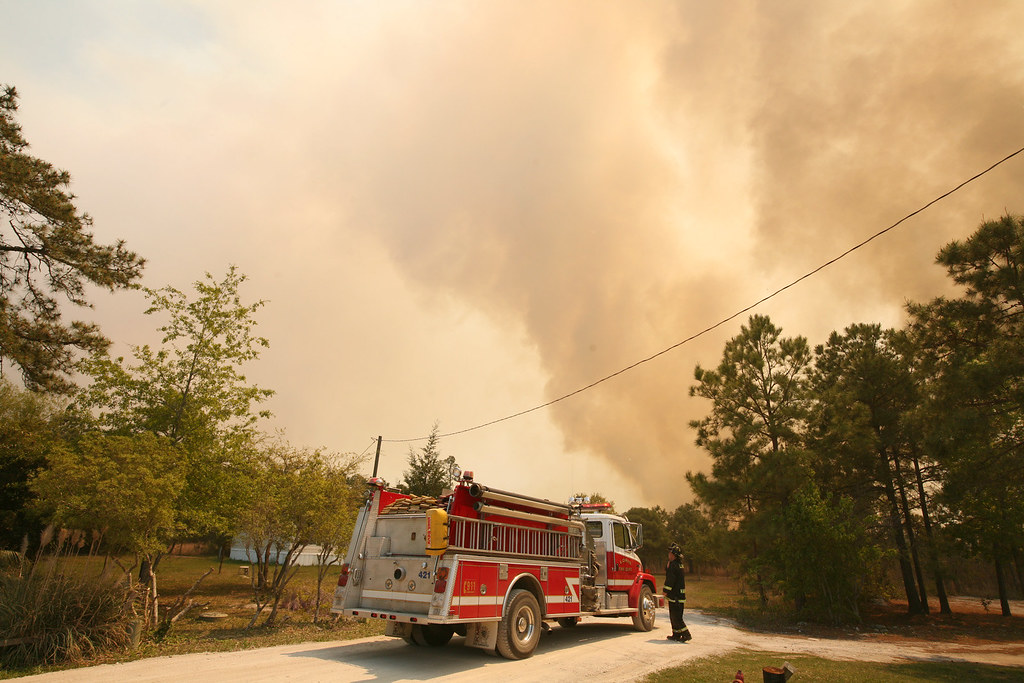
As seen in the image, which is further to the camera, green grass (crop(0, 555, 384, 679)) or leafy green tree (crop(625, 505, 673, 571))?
leafy green tree (crop(625, 505, 673, 571))

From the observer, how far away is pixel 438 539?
8.27 meters

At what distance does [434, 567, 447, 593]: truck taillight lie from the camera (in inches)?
319

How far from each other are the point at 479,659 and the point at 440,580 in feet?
6.83

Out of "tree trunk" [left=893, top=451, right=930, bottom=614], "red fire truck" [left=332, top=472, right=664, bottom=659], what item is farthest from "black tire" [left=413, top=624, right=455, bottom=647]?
"tree trunk" [left=893, top=451, right=930, bottom=614]

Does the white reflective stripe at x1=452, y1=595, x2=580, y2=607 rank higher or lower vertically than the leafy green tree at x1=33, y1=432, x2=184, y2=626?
lower

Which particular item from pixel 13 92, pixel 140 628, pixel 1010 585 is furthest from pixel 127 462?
pixel 1010 585

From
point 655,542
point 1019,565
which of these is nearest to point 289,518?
point 1019,565

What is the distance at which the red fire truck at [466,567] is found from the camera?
27.3 ft

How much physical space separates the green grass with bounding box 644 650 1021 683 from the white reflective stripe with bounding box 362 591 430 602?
11.9 feet

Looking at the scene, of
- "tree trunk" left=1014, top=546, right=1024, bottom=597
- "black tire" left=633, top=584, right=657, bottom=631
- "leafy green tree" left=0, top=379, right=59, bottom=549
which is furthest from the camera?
"tree trunk" left=1014, top=546, right=1024, bottom=597

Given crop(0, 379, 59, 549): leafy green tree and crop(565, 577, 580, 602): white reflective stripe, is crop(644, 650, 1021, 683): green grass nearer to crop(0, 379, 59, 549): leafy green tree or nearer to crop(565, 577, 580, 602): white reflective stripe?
crop(565, 577, 580, 602): white reflective stripe

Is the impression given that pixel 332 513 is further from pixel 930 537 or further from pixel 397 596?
pixel 930 537

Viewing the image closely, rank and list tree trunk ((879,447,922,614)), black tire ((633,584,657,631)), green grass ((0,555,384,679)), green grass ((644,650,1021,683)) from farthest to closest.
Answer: tree trunk ((879,447,922,614))
black tire ((633,584,657,631))
green grass ((0,555,384,679))
green grass ((644,650,1021,683))

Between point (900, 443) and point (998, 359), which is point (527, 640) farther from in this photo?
point (900, 443)
